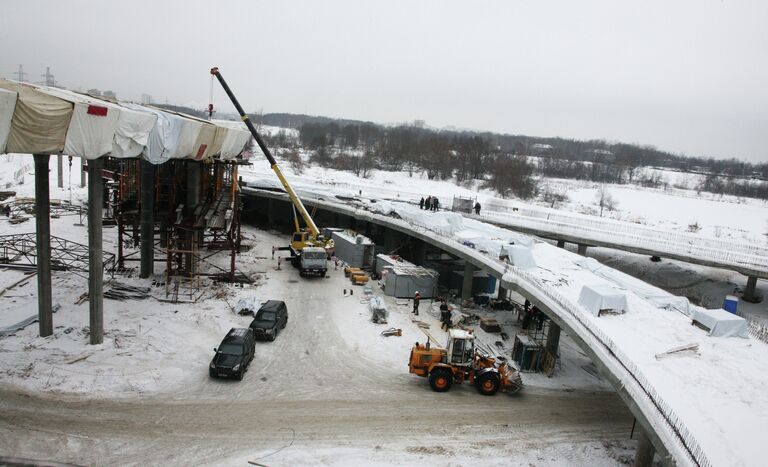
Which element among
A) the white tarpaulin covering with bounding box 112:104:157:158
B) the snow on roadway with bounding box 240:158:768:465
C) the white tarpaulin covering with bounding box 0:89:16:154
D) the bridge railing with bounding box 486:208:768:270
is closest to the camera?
the snow on roadway with bounding box 240:158:768:465

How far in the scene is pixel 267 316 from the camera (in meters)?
23.5

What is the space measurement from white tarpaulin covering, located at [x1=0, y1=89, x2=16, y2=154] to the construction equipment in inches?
613

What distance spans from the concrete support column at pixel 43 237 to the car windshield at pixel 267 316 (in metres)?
8.51

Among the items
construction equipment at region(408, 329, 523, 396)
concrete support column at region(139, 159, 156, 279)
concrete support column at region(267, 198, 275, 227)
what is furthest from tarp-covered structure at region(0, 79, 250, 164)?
concrete support column at region(267, 198, 275, 227)

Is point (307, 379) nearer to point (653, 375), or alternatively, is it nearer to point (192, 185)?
point (653, 375)

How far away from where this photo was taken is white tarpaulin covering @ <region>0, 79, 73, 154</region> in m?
15.8

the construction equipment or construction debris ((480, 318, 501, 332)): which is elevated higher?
the construction equipment

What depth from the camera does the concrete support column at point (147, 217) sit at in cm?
A: 2888

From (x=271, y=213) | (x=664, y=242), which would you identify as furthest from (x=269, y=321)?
(x=271, y=213)

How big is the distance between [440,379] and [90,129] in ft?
51.7

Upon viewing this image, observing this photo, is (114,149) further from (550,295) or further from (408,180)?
(408,180)

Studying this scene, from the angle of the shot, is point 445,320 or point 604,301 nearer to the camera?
point 604,301

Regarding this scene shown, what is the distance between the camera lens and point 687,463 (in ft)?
34.9

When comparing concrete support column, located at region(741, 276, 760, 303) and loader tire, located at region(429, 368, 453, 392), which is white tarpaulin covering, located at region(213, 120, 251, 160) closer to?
loader tire, located at region(429, 368, 453, 392)
